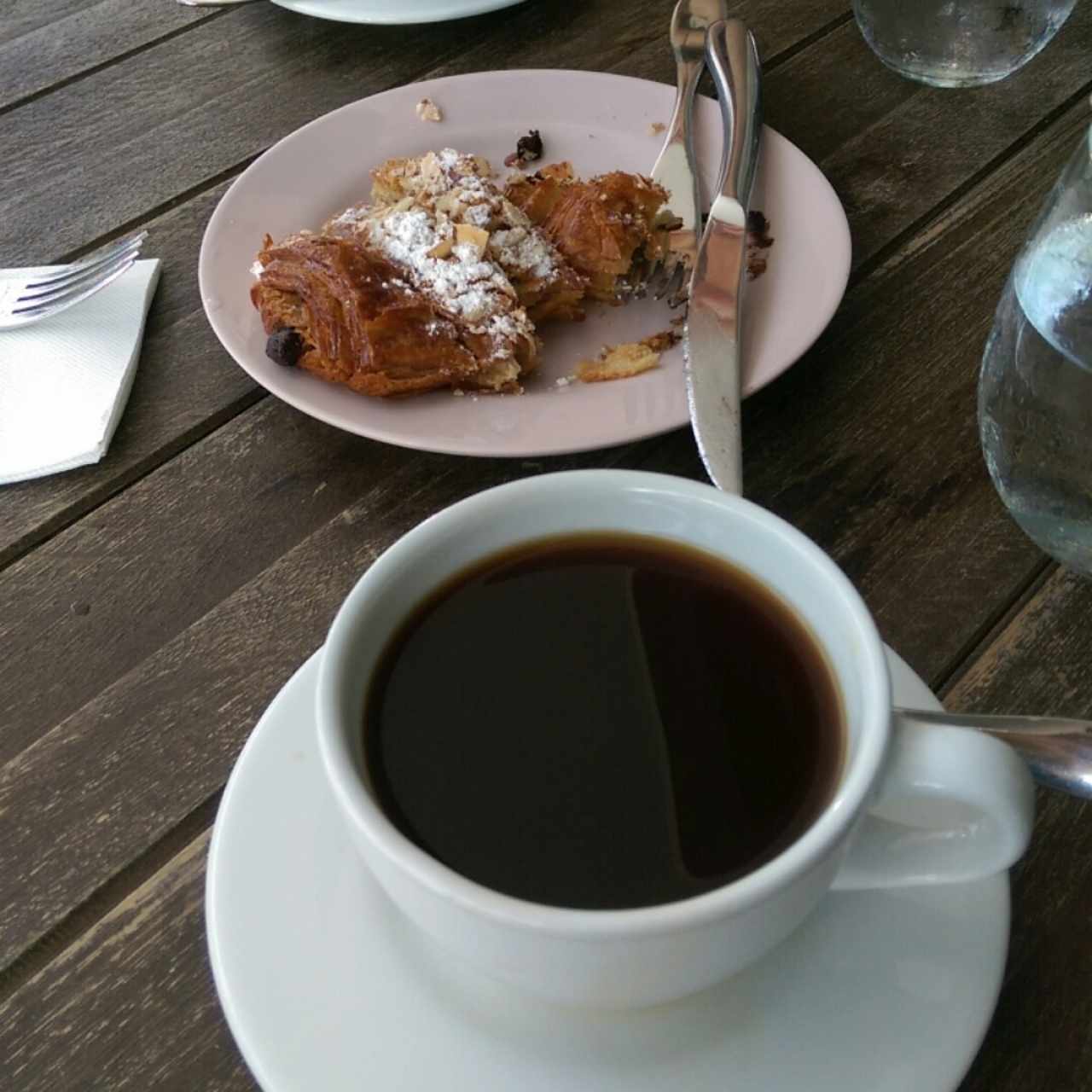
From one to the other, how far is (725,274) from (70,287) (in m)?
0.48

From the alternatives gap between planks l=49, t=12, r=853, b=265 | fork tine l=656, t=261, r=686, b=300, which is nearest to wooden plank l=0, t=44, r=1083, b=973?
fork tine l=656, t=261, r=686, b=300

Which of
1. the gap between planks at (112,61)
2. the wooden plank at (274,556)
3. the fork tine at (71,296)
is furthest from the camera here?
the gap between planks at (112,61)

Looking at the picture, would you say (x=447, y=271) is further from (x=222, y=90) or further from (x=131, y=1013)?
(x=131, y=1013)

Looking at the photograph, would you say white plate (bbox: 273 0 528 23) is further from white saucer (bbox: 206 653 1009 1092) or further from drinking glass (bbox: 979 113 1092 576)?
white saucer (bbox: 206 653 1009 1092)

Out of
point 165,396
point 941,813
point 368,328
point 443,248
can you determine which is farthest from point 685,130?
point 941,813

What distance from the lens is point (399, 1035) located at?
0.40 metres

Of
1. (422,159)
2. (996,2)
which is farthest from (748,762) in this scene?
(996,2)

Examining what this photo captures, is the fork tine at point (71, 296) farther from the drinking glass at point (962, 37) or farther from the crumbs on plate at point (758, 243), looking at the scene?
the drinking glass at point (962, 37)

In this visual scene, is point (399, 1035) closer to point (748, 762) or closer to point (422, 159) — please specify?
point (748, 762)

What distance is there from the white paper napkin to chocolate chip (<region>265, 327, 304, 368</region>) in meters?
0.11

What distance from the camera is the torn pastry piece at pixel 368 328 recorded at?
2.43ft

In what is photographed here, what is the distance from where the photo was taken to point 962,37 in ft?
3.31

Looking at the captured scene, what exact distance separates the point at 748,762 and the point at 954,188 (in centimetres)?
66

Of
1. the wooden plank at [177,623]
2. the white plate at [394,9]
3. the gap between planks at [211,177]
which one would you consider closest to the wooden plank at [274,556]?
the wooden plank at [177,623]
